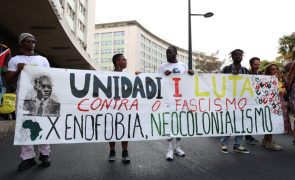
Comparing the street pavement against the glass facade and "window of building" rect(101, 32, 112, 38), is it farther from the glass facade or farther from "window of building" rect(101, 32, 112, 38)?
"window of building" rect(101, 32, 112, 38)

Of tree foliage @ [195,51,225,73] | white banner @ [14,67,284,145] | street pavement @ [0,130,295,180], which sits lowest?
street pavement @ [0,130,295,180]

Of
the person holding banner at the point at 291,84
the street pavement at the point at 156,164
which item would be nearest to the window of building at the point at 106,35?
the street pavement at the point at 156,164

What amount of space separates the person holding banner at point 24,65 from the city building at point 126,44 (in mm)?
89188

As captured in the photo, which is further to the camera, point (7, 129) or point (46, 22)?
point (46, 22)

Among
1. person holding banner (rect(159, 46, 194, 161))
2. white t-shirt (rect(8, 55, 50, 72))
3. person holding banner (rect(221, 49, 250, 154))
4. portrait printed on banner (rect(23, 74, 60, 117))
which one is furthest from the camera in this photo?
person holding banner (rect(221, 49, 250, 154))

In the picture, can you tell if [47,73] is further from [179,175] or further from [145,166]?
[179,175]

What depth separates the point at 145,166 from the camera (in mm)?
4539

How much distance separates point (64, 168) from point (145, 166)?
1116 mm

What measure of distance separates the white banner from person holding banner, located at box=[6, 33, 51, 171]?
0.13 m

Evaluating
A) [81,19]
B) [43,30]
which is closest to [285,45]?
[43,30]

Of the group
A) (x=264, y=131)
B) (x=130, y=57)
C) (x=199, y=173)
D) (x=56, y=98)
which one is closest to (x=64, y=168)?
(x=56, y=98)

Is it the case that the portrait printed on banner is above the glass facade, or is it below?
below

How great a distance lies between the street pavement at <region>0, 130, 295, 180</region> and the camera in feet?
13.2

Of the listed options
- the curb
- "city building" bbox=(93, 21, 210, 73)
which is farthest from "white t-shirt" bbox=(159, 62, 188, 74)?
"city building" bbox=(93, 21, 210, 73)
